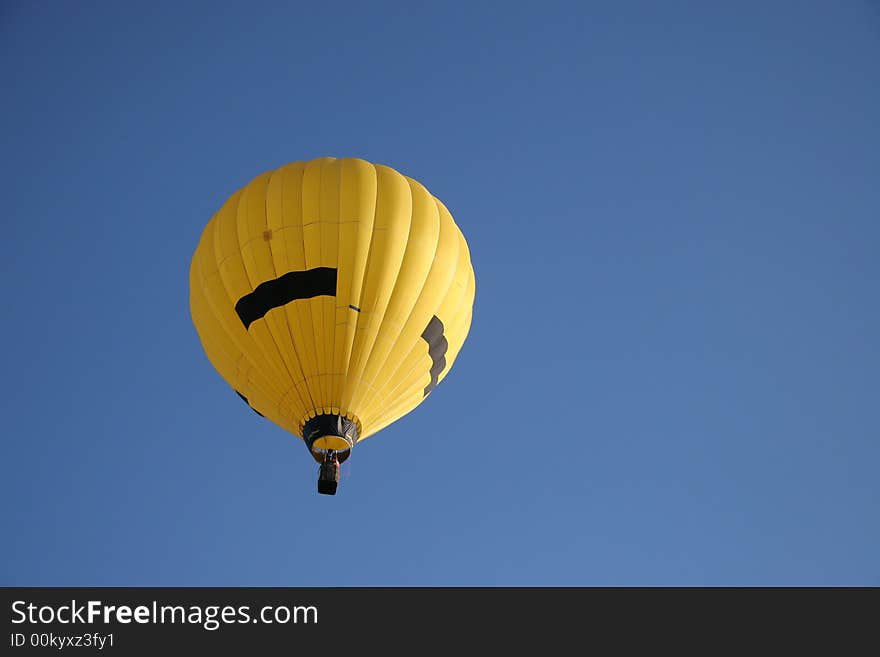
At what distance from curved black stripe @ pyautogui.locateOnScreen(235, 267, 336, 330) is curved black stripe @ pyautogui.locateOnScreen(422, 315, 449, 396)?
1.44 meters

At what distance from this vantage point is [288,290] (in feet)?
49.4

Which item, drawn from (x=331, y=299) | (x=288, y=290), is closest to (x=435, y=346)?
A: (x=331, y=299)

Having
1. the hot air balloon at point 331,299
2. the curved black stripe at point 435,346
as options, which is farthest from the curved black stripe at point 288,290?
the curved black stripe at point 435,346

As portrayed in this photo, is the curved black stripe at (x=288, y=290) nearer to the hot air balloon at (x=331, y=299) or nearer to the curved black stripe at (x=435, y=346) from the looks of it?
the hot air balloon at (x=331, y=299)

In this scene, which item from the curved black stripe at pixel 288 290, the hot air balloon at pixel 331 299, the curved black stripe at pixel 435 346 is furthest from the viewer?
the curved black stripe at pixel 435 346

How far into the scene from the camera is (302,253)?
602 inches

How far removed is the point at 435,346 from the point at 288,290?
2.12 meters

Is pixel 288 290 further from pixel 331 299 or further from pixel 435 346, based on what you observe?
pixel 435 346

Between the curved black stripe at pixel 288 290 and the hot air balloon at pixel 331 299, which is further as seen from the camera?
the curved black stripe at pixel 288 290

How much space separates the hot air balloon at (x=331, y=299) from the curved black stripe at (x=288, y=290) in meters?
0.01

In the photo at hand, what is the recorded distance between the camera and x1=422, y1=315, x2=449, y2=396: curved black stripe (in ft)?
51.4

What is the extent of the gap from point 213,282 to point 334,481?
126 inches

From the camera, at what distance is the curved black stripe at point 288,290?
15016 millimetres
